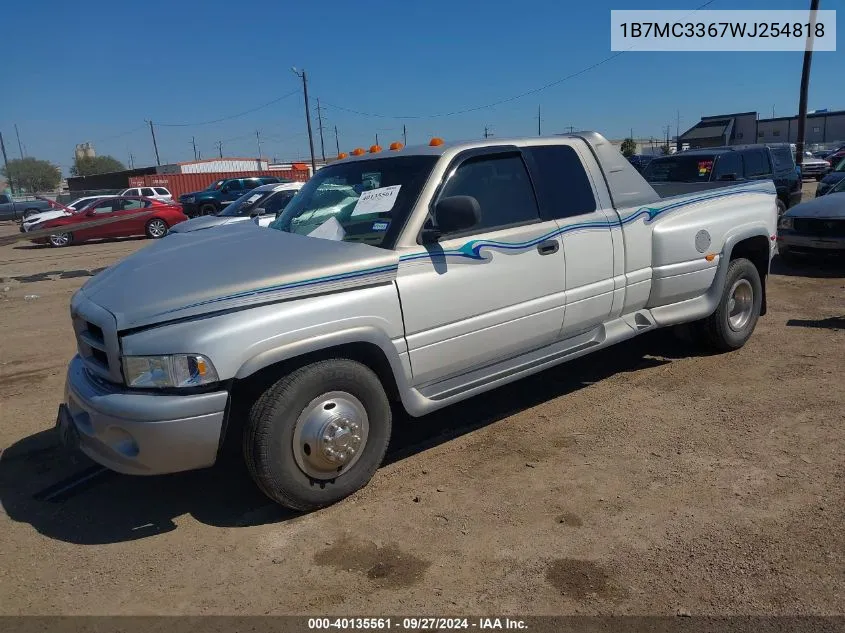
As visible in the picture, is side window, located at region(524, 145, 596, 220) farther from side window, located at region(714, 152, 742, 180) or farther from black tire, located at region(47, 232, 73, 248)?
black tire, located at region(47, 232, 73, 248)

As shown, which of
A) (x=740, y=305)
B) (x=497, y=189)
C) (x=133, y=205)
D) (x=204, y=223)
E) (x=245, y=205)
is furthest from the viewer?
(x=133, y=205)

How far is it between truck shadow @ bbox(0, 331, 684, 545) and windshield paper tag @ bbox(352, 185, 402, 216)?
155 cm

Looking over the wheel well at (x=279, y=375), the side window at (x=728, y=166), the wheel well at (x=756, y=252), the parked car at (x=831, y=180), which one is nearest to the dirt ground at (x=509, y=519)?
the wheel well at (x=279, y=375)

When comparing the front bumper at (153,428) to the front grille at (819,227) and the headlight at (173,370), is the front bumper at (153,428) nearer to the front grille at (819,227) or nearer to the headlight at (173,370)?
the headlight at (173,370)

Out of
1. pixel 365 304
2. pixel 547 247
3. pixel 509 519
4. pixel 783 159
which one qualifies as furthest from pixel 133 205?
pixel 509 519

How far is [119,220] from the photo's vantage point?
64.3 feet

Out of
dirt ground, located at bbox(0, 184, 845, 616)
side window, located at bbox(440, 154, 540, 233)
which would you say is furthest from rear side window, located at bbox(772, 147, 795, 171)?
side window, located at bbox(440, 154, 540, 233)

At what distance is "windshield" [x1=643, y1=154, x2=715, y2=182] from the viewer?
11.0m

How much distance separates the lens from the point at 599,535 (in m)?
3.22

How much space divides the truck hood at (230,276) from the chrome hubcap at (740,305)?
141 inches

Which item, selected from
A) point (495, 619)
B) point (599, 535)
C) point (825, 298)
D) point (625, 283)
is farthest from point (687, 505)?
point (825, 298)

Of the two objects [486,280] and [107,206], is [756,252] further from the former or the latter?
[107,206]

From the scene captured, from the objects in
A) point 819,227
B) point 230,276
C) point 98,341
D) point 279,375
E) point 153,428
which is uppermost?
point 230,276

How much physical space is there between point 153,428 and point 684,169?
33.8 ft
